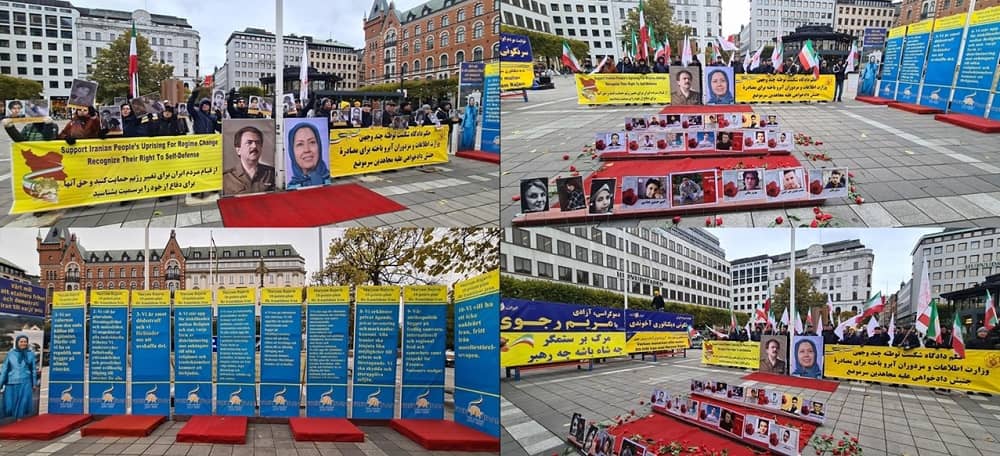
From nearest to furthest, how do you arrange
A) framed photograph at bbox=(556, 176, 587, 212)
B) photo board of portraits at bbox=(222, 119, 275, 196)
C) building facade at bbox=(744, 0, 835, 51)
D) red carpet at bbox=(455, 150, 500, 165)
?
framed photograph at bbox=(556, 176, 587, 212) < building facade at bbox=(744, 0, 835, 51) < photo board of portraits at bbox=(222, 119, 275, 196) < red carpet at bbox=(455, 150, 500, 165)

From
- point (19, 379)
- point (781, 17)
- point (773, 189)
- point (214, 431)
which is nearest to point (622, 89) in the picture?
→ point (781, 17)

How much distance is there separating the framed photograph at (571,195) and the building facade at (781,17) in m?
1.81

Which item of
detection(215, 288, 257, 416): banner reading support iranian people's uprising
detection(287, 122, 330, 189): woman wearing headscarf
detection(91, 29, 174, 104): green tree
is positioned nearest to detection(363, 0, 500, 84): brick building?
detection(287, 122, 330, 189): woman wearing headscarf

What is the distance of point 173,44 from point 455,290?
3391 millimetres

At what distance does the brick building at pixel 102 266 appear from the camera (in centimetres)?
577

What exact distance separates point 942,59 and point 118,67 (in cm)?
693

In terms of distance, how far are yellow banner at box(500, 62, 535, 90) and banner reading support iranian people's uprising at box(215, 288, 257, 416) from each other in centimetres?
320

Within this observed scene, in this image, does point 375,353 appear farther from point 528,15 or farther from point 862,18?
point 862,18

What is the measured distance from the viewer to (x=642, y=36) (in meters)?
5.04

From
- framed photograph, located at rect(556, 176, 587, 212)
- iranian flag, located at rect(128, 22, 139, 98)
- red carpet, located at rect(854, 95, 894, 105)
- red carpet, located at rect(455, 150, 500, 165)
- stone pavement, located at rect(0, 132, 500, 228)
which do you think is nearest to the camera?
framed photograph, located at rect(556, 176, 587, 212)

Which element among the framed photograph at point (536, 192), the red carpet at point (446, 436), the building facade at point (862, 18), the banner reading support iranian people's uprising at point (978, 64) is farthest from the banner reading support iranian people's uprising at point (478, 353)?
the banner reading support iranian people's uprising at point (978, 64)

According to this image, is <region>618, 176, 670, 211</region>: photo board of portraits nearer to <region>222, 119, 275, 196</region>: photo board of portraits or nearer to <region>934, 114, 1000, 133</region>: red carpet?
<region>934, 114, 1000, 133</region>: red carpet

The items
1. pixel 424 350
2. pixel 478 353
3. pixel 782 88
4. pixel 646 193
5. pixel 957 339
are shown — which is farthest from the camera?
pixel 424 350

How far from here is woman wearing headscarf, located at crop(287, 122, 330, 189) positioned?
672 centimetres
